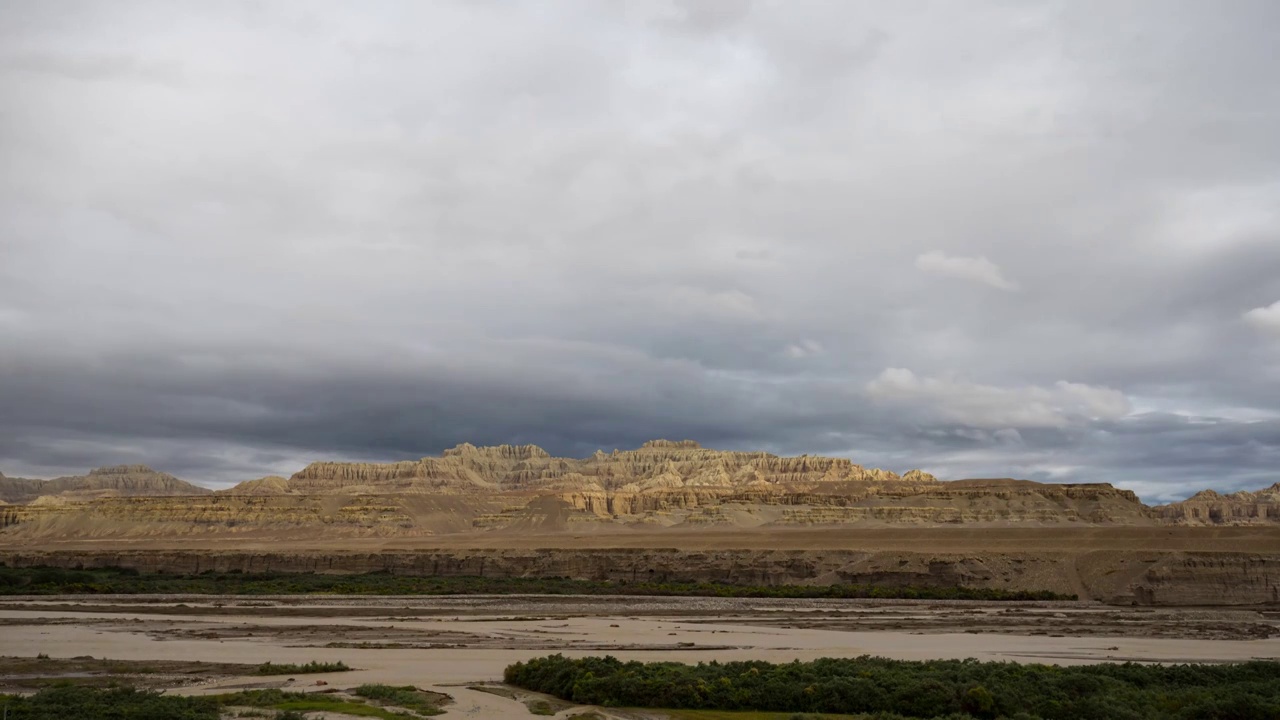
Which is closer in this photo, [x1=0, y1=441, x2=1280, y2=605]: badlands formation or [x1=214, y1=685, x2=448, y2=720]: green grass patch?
[x1=214, y1=685, x2=448, y2=720]: green grass patch

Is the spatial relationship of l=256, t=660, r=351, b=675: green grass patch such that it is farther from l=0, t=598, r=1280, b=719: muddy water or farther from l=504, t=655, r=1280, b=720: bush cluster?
l=504, t=655, r=1280, b=720: bush cluster

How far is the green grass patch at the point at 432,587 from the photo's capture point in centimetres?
6425

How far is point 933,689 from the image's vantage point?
2059 centimetres

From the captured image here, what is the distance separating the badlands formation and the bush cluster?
40.6 metres

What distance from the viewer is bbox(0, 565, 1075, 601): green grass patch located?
64.2m

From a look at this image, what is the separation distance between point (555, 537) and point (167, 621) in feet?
300

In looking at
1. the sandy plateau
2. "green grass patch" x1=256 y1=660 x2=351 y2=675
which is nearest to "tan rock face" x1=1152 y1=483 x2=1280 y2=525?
the sandy plateau

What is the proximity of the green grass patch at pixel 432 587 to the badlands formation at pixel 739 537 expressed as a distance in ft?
14.5

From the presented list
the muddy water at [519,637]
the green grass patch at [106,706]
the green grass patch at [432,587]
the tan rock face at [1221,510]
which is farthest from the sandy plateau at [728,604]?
the tan rock face at [1221,510]

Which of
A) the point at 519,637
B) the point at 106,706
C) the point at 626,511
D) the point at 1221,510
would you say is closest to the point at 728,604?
the point at 519,637

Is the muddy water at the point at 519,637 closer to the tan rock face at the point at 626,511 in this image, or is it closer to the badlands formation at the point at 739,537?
the badlands formation at the point at 739,537

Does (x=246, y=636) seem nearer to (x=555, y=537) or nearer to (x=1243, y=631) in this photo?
(x=1243, y=631)

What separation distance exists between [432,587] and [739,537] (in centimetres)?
5018

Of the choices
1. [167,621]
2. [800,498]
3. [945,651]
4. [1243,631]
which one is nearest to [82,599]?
[167,621]
